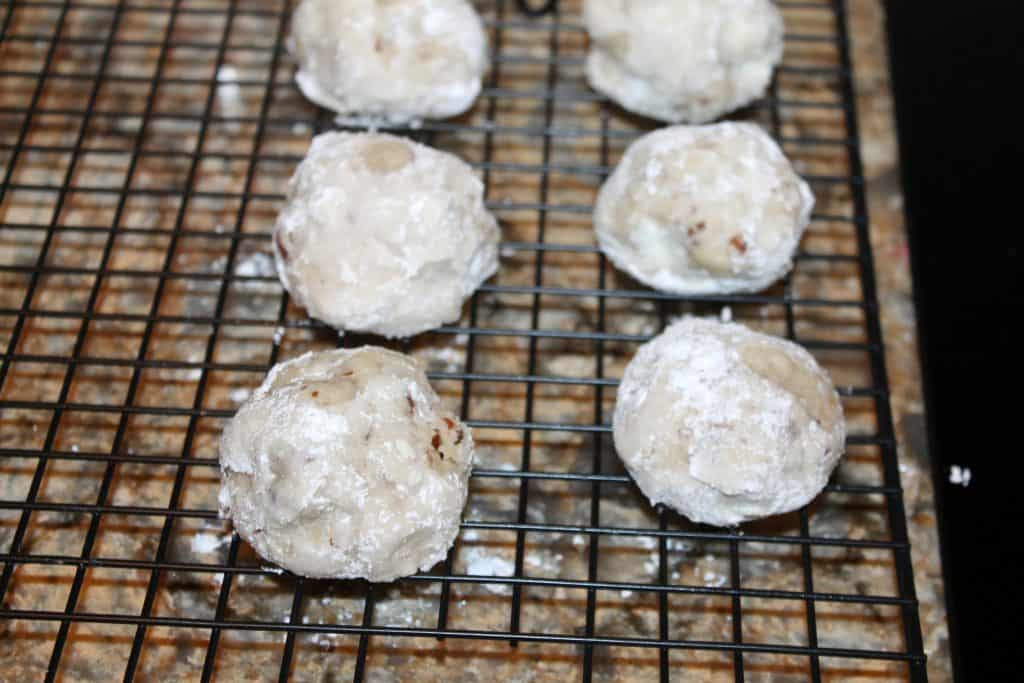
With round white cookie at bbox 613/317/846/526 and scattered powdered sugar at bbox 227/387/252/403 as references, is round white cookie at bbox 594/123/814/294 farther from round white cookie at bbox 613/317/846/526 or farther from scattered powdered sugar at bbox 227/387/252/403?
scattered powdered sugar at bbox 227/387/252/403

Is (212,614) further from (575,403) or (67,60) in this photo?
(67,60)

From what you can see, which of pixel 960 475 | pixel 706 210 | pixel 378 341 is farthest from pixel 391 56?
pixel 960 475

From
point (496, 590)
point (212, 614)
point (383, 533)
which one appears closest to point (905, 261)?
point (496, 590)

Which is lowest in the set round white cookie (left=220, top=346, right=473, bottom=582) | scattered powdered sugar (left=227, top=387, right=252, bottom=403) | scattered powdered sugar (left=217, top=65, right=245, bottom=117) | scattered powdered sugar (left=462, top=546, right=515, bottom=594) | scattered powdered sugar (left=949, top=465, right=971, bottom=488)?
scattered powdered sugar (left=462, top=546, right=515, bottom=594)

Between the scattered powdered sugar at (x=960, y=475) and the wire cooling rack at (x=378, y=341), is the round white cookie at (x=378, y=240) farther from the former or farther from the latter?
the scattered powdered sugar at (x=960, y=475)

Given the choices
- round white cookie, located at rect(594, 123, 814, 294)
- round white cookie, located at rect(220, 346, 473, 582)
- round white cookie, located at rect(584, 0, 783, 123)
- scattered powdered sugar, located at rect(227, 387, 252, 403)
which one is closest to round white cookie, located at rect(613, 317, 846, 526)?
round white cookie, located at rect(594, 123, 814, 294)

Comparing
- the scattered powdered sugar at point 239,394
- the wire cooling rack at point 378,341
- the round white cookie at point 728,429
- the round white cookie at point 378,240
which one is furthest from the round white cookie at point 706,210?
the scattered powdered sugar at point 239,394

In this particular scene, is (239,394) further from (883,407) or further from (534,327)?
(883,407)
